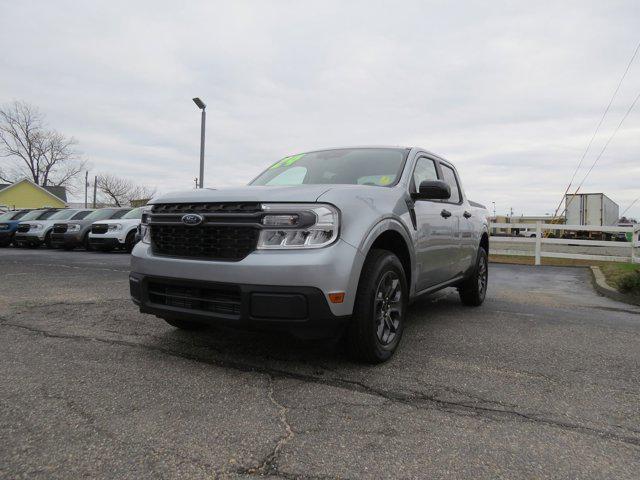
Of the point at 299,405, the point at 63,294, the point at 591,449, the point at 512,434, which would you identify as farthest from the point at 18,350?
the point at 591,449

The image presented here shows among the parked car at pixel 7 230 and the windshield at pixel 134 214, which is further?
the parked car at pixel 7 230

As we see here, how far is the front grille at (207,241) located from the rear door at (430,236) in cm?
161

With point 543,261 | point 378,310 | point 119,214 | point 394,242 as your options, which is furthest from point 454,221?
point 119,214

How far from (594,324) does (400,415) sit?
3.61m

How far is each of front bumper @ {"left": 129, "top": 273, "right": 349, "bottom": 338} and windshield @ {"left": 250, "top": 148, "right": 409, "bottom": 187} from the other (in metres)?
1.46

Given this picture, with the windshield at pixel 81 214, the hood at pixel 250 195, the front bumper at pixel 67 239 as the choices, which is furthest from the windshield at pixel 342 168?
the windshield at pixel 81 214

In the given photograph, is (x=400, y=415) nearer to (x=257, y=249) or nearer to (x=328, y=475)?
(x=328, y=475)

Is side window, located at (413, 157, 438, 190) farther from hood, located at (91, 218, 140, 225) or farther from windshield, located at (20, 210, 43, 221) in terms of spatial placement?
windshield, located at (20, 210, 43, 221)

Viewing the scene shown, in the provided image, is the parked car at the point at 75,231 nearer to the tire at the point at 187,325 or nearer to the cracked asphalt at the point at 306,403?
the cracked asphalt at the point at 306,403

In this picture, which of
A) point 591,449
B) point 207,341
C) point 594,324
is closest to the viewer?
point 591,449

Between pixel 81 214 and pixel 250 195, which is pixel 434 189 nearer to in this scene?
pixel 250 195

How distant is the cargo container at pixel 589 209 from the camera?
25.1 metres

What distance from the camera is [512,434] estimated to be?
234 centimetres

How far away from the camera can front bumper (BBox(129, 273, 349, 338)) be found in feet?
9.20
